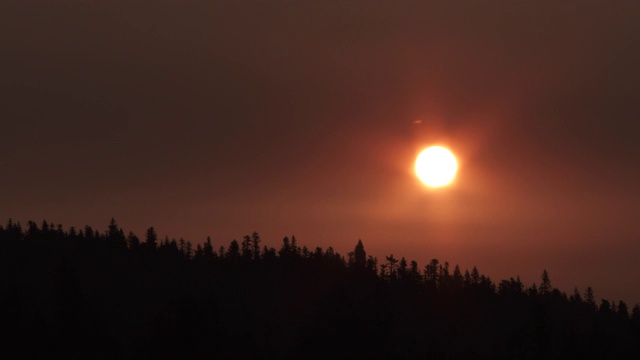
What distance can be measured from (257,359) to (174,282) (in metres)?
94.1

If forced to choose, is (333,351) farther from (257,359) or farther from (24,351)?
(24,351)

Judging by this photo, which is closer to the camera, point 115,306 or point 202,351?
point 202,351

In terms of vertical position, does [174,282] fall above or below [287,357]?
above

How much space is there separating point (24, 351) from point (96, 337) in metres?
6.77

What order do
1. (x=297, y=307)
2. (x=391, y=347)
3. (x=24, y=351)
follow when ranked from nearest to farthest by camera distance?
(x=24, y=351), (x=391, y=347), (x=297, y=307)

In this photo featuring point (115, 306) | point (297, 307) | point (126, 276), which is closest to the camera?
point (115, 306)

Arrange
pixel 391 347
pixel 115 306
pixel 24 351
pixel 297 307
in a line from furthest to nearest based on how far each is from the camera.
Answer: pixel 297 307
pixel 115 306
pixel 391 347
pixel 24 351

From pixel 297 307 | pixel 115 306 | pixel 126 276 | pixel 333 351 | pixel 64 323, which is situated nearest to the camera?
pixel 64 323

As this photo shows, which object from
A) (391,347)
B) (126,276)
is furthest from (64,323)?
(126,276)

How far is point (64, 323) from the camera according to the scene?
89062 millimetres

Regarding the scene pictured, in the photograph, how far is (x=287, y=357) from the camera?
4001 inches

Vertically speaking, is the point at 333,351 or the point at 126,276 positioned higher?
the point at 126,276

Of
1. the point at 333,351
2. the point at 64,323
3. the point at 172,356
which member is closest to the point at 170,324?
the point at 172,356

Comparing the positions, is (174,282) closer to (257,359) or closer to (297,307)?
(297,307)
